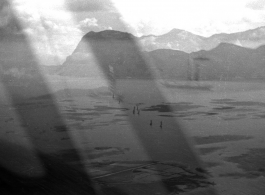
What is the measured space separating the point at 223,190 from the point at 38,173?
314 inches

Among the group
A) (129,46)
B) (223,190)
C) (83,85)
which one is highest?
(129,46)

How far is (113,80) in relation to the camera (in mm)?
46219

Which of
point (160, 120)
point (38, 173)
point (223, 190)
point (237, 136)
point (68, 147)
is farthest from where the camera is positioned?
point (160, 120)

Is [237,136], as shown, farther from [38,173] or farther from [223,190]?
[38,173]

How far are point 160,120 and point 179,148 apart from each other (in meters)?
9.91

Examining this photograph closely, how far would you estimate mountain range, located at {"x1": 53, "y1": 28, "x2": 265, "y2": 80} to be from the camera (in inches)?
1758

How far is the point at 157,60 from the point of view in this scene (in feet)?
153

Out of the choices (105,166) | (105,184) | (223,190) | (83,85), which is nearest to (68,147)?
(105,166)

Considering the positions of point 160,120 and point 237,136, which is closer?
point 237,136

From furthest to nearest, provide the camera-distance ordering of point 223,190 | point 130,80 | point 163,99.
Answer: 1. point 130,80
2. point 163,99
3. point 223,190

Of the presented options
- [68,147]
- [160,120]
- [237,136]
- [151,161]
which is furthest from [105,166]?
[160,120]

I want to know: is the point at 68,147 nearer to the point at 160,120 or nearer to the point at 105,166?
the point at 105,166

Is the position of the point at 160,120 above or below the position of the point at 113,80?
below

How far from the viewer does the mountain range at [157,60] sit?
44.7 meters
